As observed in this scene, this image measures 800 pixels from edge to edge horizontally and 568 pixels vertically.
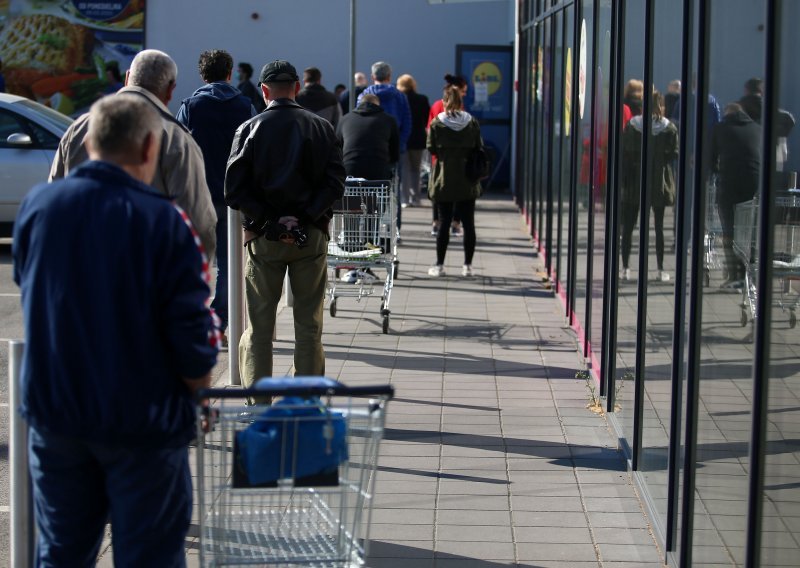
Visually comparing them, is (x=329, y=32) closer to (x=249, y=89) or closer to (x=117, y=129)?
(x=249, y=89)

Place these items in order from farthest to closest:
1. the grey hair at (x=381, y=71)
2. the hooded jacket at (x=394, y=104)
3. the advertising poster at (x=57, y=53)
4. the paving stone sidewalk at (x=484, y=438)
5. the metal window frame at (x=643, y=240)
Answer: the advertising poster at (x=57, y=53) → the hooded jacket at (x=394, y=104) → the grey hair at (x=381, y=71) → the metal window frame at (x=643, y=240) → the paving stone sidewalk at (x=484, y=438)

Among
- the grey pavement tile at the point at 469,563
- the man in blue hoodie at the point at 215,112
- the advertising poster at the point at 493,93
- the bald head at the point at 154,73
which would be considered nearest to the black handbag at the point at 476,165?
the man in blue hoodie at the point at 215,112

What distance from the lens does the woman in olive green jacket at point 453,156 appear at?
12.0 metres

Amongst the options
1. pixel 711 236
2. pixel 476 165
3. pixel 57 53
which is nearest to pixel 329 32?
pixel 57 53

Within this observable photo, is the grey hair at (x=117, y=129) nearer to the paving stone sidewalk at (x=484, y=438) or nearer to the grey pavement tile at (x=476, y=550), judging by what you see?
the paving stone sidewalk at (x=484, y=438)

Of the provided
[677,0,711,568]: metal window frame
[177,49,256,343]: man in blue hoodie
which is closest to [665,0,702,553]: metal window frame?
[677,0,711,568]: metal window frame

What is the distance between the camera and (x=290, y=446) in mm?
3178

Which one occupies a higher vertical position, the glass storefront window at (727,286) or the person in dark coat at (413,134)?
the person in dark coat at (413,134)

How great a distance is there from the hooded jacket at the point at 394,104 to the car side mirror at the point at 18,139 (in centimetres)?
379

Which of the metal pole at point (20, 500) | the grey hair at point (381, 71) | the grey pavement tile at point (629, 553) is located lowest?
the grey pavement tile at point (629, 553)

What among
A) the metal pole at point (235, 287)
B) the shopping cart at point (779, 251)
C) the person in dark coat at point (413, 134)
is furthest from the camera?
the person in dark coat at point (413, 134)

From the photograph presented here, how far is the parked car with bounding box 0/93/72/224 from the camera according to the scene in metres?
13.7

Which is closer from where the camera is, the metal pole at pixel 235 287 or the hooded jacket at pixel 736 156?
the hooded jacket at pixel 736 156

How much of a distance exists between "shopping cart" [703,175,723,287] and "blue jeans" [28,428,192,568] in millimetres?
1942
